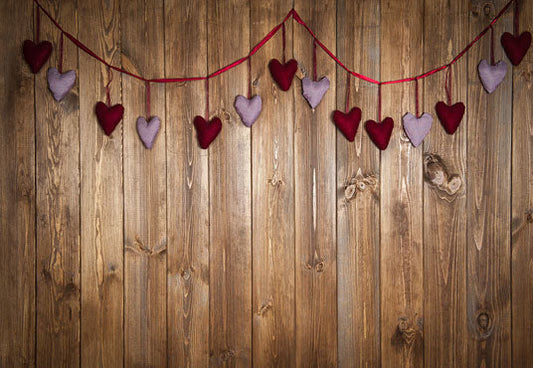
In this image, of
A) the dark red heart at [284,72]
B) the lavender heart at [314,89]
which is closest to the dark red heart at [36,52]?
the dark red heart at [284,72]

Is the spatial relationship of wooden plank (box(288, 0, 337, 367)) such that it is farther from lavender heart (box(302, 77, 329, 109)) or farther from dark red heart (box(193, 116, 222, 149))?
dark red heart (box(193, 116, 222, 149))

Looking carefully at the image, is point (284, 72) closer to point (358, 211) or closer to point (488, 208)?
point (358, 211)

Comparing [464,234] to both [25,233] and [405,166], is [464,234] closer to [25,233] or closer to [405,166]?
[405,166]

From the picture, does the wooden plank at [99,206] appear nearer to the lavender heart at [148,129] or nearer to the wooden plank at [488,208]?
the lavender heart at [148,129]

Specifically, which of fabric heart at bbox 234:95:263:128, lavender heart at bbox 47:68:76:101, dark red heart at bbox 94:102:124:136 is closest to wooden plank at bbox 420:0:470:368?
fabric heart at bbox 234:95:263:128

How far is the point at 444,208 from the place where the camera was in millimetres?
1190

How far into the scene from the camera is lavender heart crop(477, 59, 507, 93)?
3.79 ft

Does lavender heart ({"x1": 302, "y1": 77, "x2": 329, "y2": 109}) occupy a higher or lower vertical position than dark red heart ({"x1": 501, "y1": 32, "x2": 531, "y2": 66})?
lower

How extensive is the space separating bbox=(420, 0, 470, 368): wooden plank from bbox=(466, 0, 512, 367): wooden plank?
0.03 meters

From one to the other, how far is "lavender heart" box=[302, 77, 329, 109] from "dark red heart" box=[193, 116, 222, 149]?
333 mm

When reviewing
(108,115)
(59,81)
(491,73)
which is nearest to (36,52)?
(59,81)

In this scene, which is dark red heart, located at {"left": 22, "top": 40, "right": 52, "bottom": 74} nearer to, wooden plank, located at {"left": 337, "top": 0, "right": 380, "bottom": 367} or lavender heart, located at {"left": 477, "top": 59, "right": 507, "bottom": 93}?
wooden plank, located at {"left": 337, "top": 0, "right": 380, "bottom": 367}

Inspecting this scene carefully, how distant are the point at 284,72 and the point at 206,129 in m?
0.35

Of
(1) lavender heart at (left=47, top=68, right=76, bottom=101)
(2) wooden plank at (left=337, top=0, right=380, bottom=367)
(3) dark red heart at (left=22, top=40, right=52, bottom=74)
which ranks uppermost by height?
(3) dark red heart at (left=22, top=40, right=52, bottom=74)
